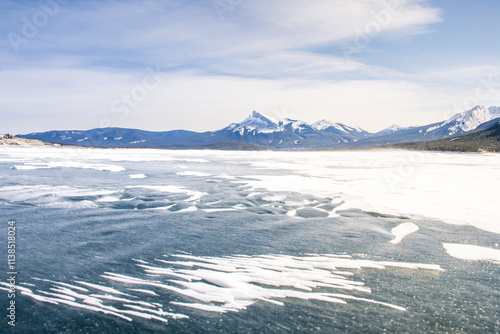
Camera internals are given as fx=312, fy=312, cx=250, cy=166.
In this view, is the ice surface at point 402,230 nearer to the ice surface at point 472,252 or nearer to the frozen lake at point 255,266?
the frozen lake at point 255,266

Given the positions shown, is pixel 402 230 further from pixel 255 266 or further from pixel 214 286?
pixel 214 286

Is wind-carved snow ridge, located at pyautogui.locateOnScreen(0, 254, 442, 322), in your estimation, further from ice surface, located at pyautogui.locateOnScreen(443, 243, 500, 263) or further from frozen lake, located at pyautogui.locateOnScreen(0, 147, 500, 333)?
ice surface, located at pyautogui.locateOnScreen(443, 243, 500, 263)

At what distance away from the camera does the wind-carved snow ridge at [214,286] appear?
5.48 m

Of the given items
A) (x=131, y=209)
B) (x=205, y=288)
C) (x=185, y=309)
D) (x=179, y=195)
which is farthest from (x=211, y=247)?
(x=179, y=195)

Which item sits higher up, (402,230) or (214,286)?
(402,230)

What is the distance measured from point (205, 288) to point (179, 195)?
10.7 m

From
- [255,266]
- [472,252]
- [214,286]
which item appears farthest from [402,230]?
[214,286]

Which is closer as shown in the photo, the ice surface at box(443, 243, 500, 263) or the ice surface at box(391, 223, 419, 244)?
the ice surface at box(443, 243, 500, 263)

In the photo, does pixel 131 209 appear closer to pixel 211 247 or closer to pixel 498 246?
pixel 211 247

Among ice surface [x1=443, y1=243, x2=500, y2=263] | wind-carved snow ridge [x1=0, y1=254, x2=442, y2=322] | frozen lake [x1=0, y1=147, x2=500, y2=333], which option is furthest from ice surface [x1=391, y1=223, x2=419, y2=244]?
wind-carved snow ridge [x1=0, y1=254, x2=442, y2=322]

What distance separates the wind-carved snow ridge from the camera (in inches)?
Answer: 216

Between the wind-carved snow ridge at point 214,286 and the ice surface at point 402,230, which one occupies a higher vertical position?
the ice surface at point 402,230

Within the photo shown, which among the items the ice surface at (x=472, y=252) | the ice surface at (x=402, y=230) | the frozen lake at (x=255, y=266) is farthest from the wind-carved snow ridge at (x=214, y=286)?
the ice surface at (x=402, y=230)

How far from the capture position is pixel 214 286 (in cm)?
616
